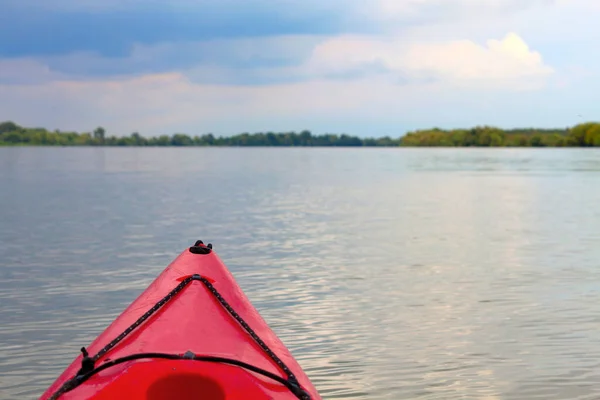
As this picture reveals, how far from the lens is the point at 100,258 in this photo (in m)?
14.9

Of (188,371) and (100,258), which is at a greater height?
(188,371)

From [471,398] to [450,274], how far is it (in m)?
6.35

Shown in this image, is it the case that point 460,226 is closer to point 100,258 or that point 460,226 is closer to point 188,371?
point 100,258

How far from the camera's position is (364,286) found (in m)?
12.2

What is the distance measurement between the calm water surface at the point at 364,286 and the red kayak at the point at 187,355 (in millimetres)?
2027

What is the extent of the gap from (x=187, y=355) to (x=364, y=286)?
308 inches

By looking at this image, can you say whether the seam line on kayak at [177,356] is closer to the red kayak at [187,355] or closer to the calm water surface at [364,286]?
the red kayak at [187,355]

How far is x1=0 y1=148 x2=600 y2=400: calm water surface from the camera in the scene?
308 inches

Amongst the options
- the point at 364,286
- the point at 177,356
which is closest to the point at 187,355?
the point at 177,356

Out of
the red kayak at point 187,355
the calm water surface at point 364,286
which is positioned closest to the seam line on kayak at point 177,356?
the red kayak at point 187,355

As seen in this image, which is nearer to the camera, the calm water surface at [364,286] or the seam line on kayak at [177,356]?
the seam line on kayak at [177,356]

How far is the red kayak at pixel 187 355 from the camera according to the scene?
182 inches

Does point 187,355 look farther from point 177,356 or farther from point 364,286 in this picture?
point 364,286

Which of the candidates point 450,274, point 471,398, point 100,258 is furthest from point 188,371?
point 100,258
